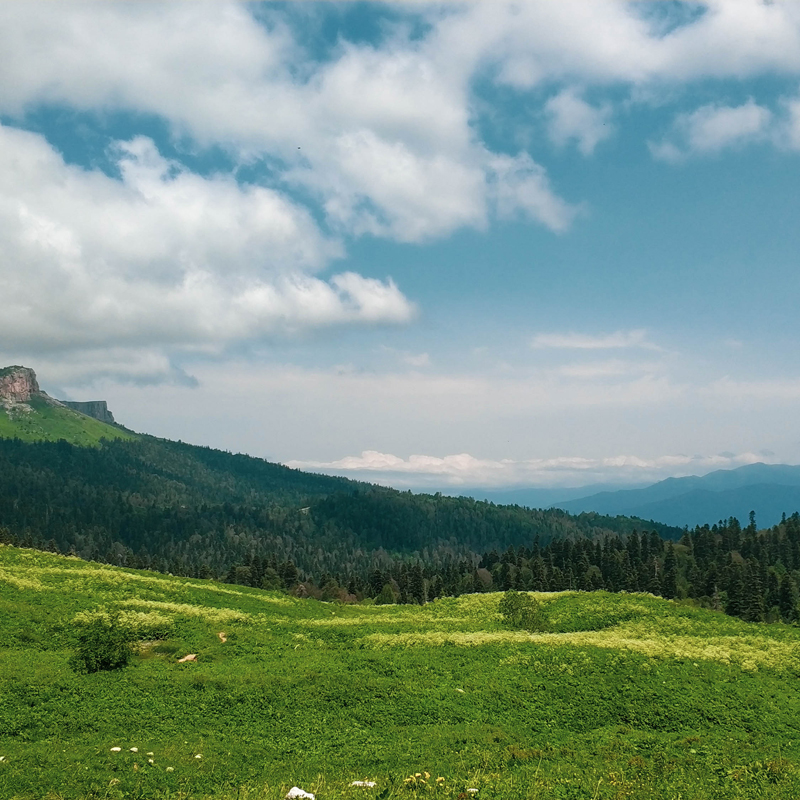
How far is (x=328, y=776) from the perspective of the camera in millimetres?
20812

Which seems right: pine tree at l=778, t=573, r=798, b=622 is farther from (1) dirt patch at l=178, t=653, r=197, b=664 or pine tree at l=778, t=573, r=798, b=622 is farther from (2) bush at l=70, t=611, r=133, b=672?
(2) bush at l=70, t=611, r=133, b=672

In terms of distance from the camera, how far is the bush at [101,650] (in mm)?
30719

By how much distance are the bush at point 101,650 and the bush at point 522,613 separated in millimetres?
31087

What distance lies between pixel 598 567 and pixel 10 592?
175112 mm

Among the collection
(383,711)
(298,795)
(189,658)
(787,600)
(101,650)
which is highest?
(298,795)

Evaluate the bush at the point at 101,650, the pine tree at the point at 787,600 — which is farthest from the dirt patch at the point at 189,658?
the pine tree at the point at 787,600

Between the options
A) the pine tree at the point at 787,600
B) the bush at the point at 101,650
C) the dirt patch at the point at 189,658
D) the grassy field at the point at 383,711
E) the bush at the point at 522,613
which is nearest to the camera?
the grassy field at the point at 383,711

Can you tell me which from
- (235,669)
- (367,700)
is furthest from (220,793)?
(235,669)

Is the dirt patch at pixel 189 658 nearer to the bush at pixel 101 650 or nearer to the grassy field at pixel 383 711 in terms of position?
the grassy field at pixel 383 711

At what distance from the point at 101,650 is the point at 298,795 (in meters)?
18.1

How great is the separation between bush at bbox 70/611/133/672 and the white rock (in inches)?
688

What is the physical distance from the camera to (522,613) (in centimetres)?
5166

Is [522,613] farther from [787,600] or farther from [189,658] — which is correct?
[787,600]

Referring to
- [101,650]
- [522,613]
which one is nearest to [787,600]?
[522,613]
